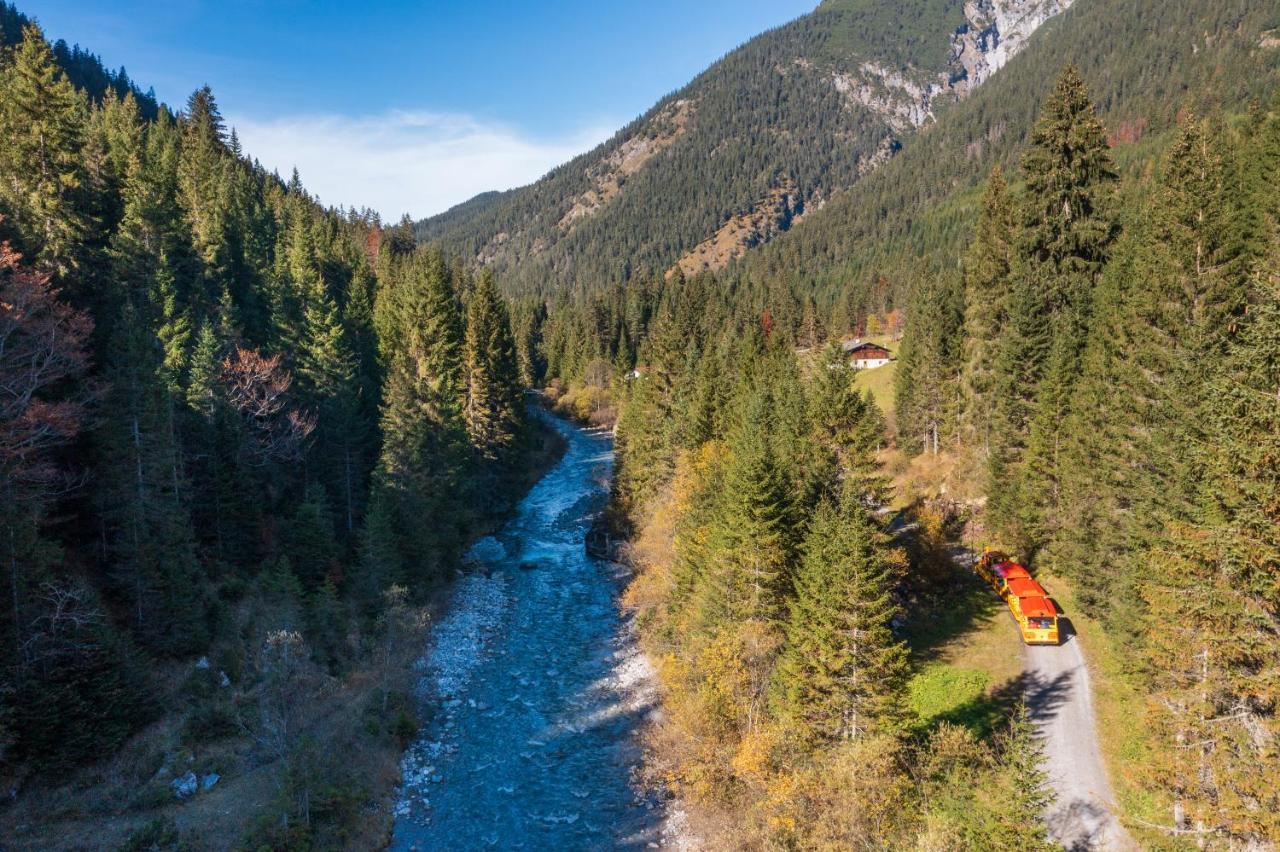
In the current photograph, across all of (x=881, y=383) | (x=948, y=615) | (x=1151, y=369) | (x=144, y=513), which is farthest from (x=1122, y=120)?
(x=144, y=513)

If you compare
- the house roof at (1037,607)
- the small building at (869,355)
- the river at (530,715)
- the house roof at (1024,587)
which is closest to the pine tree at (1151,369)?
the house roof at (1024,587)

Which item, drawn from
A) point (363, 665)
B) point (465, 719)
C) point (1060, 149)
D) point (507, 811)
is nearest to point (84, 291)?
point (363, 665)

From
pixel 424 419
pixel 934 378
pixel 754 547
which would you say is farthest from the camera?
pixel 934 378

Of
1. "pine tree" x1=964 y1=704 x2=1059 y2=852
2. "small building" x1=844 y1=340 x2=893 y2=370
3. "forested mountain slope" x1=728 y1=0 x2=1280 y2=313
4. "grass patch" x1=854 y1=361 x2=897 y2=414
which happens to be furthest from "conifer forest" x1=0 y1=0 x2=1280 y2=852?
"forested mountain slope" x1=728 y1=0 x2=1280 y2=313

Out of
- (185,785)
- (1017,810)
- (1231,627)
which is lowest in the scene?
(185,785)

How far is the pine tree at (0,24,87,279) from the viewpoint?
3609 centimetres

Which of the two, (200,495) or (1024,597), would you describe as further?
(200,495)

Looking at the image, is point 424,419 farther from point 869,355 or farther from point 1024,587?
point 869,355

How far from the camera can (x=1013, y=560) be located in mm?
34594

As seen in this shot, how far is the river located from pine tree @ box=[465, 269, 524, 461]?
32.1 feet

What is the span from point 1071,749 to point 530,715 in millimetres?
22502

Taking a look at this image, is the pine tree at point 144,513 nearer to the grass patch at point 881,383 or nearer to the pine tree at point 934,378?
the pine tree at point 934,378

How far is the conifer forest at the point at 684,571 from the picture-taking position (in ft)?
61.8

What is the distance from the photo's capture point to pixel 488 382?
58031mm
